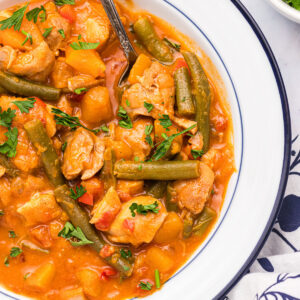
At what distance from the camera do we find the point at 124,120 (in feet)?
16.4

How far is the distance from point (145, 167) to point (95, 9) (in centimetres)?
190

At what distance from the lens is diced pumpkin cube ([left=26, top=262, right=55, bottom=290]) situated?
4.88 metres

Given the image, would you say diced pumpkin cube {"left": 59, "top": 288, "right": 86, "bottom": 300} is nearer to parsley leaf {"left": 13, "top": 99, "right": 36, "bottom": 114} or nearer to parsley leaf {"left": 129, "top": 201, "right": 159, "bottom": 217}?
parsley leaf {"left": 129, "top": 201, "right": 159, "bottom": 217}

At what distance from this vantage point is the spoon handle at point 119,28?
476cm

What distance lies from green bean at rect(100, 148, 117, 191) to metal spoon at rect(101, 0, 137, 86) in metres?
0.86

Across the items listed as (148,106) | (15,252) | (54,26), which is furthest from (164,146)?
(15,252)

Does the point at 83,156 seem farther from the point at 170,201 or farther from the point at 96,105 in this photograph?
the point at 170,201

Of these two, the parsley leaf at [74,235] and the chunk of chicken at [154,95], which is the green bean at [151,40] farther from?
the parsley leaf at [74,235]

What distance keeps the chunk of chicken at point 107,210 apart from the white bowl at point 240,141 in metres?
1.01

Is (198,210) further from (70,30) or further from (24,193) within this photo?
(70,30)

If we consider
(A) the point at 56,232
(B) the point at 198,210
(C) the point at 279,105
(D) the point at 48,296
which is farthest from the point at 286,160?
(D) the point at 48,296

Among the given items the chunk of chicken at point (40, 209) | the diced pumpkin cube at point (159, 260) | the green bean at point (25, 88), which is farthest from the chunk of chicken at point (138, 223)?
the green bean at point (25, 88)

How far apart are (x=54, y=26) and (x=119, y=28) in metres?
0.71

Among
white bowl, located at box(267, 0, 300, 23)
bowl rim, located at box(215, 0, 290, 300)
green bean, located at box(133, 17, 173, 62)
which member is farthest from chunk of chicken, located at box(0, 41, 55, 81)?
white bowl, located at box(267, 0, 300, 23)
